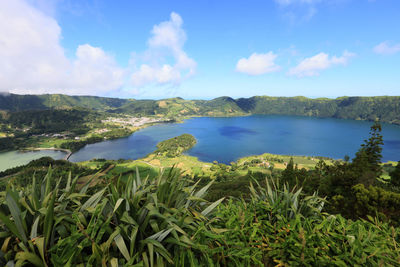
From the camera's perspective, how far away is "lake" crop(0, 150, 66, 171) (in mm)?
102406

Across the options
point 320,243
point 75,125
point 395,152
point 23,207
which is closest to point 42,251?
point 23,207

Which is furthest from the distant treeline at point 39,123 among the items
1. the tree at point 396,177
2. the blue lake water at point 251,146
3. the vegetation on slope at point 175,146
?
the tree at point 396,177

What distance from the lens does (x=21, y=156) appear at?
376ft

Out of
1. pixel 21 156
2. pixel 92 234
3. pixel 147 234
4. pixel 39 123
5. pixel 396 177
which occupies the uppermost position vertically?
pixel 92 234

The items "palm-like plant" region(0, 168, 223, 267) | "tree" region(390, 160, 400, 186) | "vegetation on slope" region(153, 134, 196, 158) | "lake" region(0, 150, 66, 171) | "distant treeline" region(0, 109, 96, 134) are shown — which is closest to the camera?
"palm-like plant" region(0, 168, 223, 267)

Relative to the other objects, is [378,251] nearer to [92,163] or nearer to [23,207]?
[23,207]

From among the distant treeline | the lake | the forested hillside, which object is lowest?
the lake

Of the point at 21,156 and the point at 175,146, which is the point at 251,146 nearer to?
the point at 175,146

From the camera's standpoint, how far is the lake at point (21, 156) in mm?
Result: 102406

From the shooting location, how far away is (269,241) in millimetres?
2859

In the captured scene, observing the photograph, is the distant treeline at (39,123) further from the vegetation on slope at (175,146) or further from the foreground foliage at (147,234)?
the foreground foliage at (147,234)

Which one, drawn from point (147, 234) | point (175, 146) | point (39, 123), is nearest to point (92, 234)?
point (147, 234)

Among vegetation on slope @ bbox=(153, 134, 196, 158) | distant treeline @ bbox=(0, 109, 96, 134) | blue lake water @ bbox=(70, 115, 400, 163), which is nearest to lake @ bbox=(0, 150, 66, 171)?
blue lake water @ bbox=(70, 115, 400, 163)

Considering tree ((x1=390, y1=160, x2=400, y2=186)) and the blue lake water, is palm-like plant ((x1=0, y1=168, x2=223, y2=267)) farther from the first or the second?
the blue lake water
